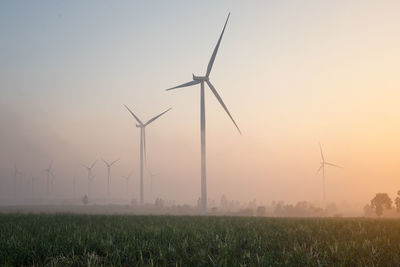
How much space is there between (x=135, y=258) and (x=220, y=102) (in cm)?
5486

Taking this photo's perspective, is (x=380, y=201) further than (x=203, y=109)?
Yes

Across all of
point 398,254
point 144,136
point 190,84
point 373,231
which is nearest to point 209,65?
point 190,84

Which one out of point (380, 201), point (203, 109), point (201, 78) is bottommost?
point (380, 201)

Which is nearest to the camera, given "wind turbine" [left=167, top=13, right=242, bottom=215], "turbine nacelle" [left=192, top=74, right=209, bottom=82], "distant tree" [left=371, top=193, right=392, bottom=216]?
"wind turbine" [left=167, top=13, right=242, bottom=215]

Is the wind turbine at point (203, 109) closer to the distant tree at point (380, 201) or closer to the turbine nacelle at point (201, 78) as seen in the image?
the turbine nacelle at point (201, 78)

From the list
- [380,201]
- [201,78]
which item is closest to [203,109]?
[201,78]

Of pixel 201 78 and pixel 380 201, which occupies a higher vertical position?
pixel 201 78

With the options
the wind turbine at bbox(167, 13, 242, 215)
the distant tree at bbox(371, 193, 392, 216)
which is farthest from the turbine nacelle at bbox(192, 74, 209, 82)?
the distant tree at bbox(371, 193, 392, 216)

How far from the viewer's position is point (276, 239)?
10.9 metres

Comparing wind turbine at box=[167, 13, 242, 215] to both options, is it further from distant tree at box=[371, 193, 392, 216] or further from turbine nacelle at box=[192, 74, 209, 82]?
distant tree at box=[371, 193, 392, 216]

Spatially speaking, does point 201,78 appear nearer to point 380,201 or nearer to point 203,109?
point 203,109

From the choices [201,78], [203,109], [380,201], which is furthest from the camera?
[380,201]

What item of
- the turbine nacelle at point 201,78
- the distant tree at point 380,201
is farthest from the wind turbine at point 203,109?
the distant tree at point 380,201

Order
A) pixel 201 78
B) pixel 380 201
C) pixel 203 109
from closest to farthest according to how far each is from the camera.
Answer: pixel 203 109 < pixel 201 78 < pixel 380 201
